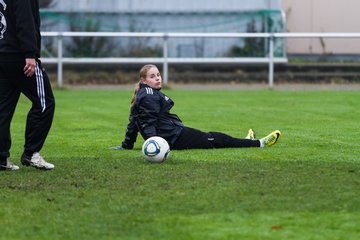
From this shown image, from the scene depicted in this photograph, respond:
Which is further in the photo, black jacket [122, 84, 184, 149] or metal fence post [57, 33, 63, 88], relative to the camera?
→ metal fence post [57, 33, 63, 88]

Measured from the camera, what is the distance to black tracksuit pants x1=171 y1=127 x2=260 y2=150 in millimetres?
10508

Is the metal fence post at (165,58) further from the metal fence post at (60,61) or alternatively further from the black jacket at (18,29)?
the black jacket at (18,29)

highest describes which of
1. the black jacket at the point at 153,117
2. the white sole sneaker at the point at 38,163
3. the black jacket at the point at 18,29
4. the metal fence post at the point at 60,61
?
the black jacket at the point at 18,29

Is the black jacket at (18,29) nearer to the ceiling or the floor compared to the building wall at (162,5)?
nearer to the ceiling

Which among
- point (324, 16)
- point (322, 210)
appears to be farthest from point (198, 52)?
point (322, 210)

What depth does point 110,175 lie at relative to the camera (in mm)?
8445

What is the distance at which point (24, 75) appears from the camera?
29.0 feet

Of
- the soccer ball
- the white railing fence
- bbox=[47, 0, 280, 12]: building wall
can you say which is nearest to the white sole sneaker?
the soccer ball

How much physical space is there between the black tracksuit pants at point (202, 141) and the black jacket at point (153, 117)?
3.2 inches

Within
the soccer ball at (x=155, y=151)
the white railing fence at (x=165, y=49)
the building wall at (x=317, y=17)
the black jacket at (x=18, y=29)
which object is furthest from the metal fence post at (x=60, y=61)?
the black jacket at (x=18, y=29)

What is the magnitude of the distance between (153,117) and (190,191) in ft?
9.31

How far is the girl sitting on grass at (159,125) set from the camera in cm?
1027

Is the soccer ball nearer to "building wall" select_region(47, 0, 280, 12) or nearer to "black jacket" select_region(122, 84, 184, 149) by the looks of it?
"black jacket" select_region(122, 84, 184, 149)

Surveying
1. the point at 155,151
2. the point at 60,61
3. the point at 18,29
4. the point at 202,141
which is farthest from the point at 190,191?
the point at 60,61
